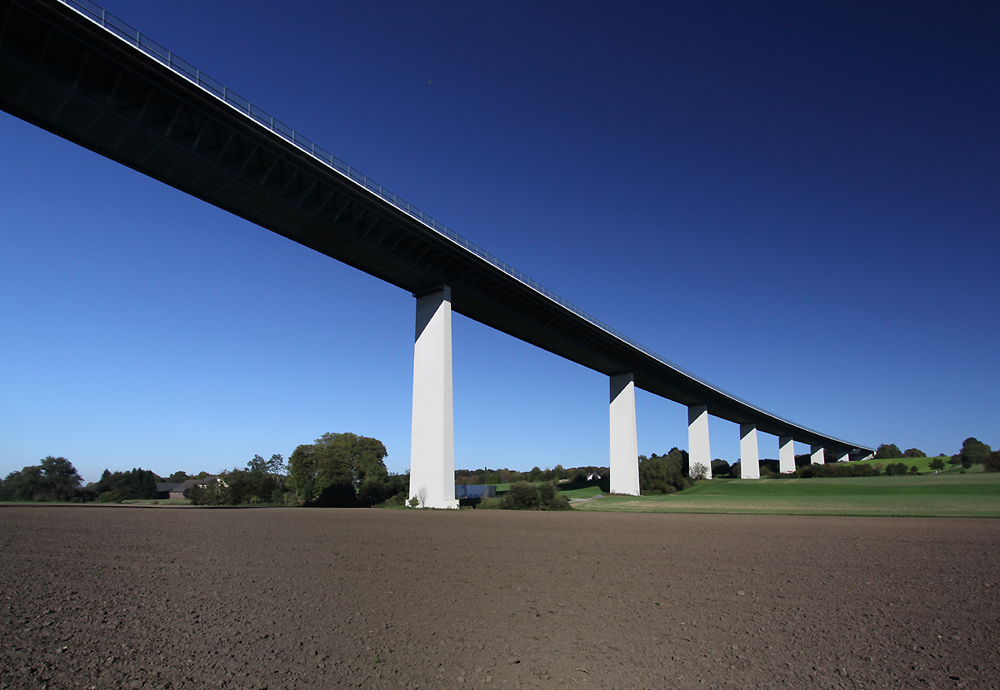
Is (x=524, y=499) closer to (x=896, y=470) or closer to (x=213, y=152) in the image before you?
(x=213, y=152)

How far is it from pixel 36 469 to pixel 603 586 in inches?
3835

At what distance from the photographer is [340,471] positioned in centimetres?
6116

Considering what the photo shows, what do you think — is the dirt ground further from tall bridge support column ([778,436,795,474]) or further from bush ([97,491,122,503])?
tall bridge support column ([778,436,795,474])

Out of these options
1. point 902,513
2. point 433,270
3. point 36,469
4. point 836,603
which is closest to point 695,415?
point 902,513

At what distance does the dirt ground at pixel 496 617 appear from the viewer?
620cm

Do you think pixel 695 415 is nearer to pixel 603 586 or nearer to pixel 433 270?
pixel 433 270

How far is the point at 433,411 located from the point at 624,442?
38.6m

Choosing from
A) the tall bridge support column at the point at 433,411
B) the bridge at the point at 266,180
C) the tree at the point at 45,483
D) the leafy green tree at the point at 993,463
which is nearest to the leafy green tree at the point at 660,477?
the bridge at the point at 266,180

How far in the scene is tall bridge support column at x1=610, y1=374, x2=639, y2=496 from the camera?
73.4 m

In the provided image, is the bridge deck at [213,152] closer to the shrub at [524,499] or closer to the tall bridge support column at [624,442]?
the shrub at [524,499]

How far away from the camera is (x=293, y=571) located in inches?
498

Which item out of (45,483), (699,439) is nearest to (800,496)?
(699,439)

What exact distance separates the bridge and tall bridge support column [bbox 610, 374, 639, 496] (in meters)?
14.4

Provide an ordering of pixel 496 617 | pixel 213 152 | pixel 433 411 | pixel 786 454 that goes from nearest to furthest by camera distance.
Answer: pixel 496 617 → pixel 213 152 → pixel 433 411 → pixel 786 454
